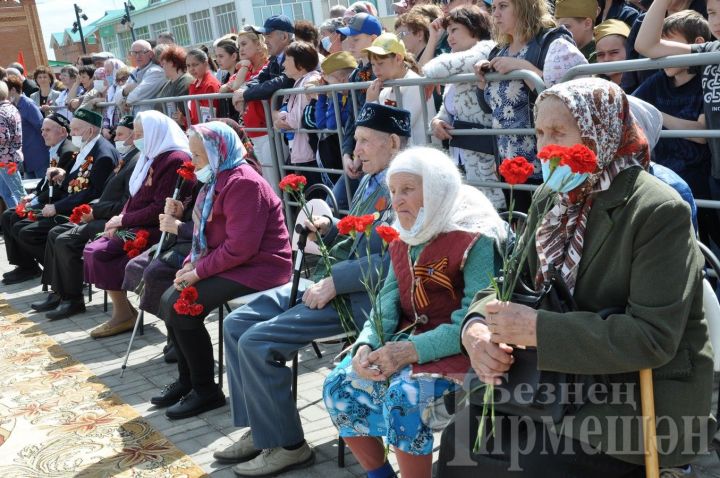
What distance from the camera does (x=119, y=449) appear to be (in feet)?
15.0

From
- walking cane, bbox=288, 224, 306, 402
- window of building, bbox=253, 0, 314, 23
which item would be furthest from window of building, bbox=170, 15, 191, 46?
walking cane, bbox=288, 224, 306, 402

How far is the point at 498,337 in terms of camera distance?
2514mm

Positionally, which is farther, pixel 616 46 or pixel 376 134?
pixel 616 46

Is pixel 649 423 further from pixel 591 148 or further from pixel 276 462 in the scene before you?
pixel 276 462

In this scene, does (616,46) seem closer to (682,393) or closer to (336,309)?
(336,309)

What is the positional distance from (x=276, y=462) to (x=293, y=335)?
627 mm

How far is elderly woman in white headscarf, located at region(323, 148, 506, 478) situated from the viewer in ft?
10.4

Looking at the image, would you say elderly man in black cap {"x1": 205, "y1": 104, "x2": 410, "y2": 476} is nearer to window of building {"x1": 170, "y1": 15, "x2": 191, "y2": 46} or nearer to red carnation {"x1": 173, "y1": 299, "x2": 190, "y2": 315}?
red carnation {"x1": 173, "y1": 299, "x2": 190, "y2": 315}

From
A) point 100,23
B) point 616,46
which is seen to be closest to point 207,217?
point 616,46

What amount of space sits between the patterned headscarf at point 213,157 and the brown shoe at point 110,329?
2143mm

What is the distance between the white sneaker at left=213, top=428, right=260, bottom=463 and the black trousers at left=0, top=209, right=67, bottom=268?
184 inches

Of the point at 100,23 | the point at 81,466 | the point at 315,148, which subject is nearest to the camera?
the point at 81,466

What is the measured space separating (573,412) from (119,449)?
2.98m

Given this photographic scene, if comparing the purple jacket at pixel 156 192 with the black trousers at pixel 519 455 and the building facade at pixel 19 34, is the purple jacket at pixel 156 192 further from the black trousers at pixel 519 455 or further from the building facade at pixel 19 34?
the building facade at pixel 19 34
